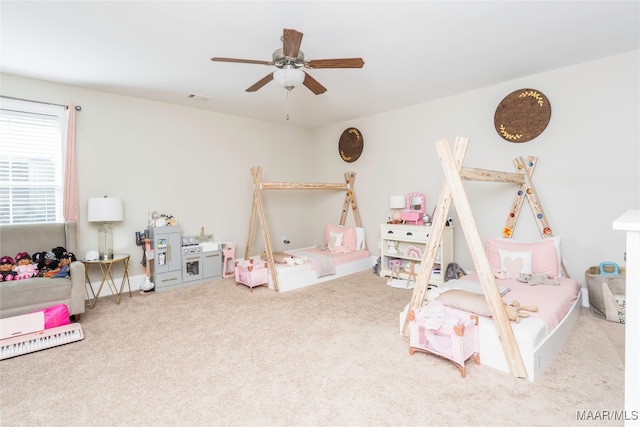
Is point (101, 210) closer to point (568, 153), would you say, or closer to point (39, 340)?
point (39, 340)

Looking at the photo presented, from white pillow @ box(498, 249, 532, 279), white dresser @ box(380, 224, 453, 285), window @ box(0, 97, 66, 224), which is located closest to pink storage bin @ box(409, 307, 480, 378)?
white pillow @ box(498, 249, 532, 279)

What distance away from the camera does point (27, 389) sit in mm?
2090

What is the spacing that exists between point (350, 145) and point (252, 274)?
3018 millimetres

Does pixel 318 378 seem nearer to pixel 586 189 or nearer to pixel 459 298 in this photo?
pixel 459 298

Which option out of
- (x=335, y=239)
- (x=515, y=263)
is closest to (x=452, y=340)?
(x=515, y=263)

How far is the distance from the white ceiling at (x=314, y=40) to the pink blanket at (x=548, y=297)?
236 centimetres

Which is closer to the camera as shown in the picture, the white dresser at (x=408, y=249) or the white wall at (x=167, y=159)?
the white wall at (x=167, y=159)

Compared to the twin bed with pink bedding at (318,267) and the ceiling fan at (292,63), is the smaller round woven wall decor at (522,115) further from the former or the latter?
the twin bed with pink bedding at (318,267)

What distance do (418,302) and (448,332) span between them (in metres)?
0.39

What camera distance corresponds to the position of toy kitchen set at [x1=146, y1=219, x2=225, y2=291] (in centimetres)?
426

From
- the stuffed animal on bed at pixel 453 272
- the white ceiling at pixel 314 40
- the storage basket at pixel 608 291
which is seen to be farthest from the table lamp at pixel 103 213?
the storage basket at pixel 608 291

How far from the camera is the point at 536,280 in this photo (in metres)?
3.17

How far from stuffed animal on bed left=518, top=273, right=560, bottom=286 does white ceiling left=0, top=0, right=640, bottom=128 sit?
2.29m

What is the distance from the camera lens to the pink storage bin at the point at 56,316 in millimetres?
2875
